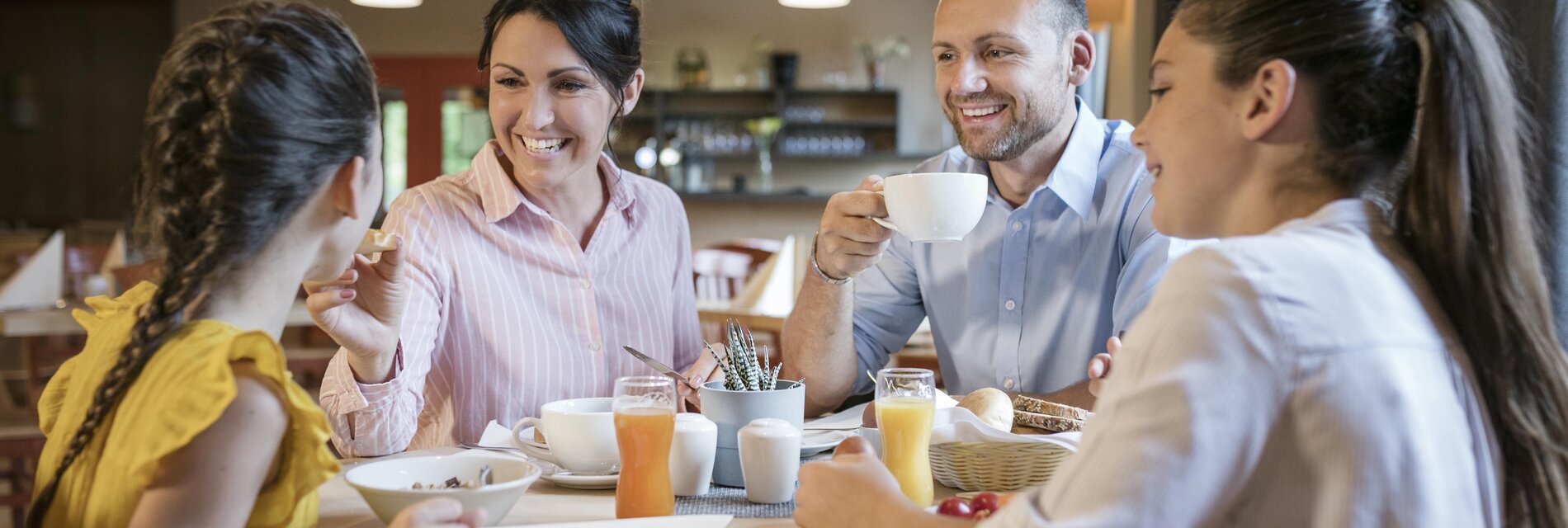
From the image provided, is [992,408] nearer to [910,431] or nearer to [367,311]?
[910,431]

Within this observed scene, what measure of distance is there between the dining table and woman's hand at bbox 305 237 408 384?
0.17m

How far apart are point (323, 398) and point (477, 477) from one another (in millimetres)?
477

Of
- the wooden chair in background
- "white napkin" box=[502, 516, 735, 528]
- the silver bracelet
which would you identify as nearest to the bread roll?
"white napkin" box=[502, 516, 735, 528]

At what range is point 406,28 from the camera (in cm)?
960

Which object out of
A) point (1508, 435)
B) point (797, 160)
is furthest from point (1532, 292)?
point (797, 160)

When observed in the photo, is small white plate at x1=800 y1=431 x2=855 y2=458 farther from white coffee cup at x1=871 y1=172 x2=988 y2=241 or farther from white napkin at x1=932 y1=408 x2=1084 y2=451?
white coffee cup at x1=871 y1=172 x2=988 y2=241

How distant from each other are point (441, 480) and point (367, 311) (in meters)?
0.37

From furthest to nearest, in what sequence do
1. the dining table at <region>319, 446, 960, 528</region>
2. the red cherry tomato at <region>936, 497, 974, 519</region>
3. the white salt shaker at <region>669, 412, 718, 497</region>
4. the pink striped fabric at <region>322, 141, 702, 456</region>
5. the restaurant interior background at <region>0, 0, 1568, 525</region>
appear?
1. the restaurant interior background at <region>0, 0, 1568, 525</region>
2. the pink striped fabric at <region>322, 141, 702, 456</region>
3. the white salt shaker at <region>669, 412, 718, 497</region>
4. the dining table at <region>319, 446, 960, 528</region>
5. the red cherry tomato at <region>936, 497, 974, 519</region>

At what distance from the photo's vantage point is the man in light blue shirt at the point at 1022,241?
1.92 m

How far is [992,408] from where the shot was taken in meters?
1.41

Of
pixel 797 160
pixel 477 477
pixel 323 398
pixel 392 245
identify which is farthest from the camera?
pixel 797 160

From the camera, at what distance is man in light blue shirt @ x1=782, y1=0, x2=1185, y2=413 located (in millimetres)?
1925

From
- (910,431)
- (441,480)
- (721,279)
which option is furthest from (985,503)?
(721,279)

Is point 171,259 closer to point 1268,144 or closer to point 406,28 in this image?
point 1268,144
